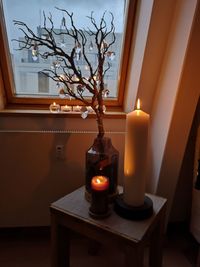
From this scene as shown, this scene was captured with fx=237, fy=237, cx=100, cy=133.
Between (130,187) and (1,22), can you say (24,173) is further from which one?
(1,22)

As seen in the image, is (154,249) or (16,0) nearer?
(154,249)

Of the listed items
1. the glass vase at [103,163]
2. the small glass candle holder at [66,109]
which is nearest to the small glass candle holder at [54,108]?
the small glass candle holder at [66,109]

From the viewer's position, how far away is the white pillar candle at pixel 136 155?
38.8 inches

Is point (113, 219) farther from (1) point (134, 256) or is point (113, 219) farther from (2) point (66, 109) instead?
(2) point (66, 109)

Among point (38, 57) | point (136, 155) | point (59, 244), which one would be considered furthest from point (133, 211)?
point (38, 57)

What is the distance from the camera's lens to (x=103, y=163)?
1116 mm

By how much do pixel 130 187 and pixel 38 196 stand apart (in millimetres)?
787

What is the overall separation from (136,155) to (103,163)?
18 centimetres

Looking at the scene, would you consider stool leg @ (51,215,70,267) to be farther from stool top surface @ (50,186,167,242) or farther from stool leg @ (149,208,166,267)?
stool leg @ (149,208,166,267)

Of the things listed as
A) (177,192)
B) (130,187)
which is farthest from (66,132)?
(177,192)

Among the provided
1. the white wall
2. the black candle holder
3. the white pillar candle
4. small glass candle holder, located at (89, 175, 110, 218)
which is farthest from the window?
the black candle holder

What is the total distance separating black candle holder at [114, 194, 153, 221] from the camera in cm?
102

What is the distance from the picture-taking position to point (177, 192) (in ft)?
5.49

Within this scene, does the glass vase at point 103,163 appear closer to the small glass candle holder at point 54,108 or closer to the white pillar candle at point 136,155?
the white pillar candle at point 136,155
